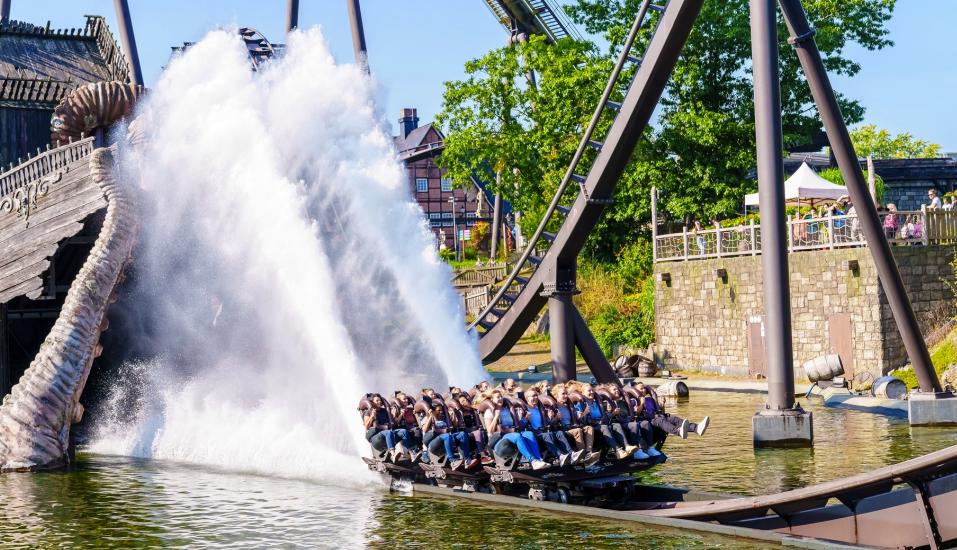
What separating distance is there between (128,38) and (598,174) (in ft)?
65.0

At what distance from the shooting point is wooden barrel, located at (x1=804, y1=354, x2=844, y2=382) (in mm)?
30922

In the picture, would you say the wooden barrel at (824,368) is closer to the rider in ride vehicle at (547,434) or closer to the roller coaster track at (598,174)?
the roller coaster track at (598,174)

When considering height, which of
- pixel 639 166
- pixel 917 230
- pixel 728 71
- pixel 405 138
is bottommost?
pixel 917 230

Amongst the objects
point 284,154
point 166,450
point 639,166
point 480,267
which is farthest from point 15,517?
point 480,267

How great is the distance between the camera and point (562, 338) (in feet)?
80.3

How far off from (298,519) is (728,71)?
32442 millimetres

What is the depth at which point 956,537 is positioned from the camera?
1221cm

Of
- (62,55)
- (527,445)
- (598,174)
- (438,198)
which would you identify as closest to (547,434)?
(527,445)

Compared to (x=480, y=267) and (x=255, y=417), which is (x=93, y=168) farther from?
(x=480, y=267)

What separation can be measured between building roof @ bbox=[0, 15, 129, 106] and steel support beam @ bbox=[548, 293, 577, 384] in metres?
18.2

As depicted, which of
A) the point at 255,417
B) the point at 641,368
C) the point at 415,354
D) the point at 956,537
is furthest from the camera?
the point at 641,368

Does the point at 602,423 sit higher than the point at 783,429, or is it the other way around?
the point at 602,423

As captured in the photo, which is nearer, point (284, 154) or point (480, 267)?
point (284, 154)

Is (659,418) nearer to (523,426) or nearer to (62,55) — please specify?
(523,426)
